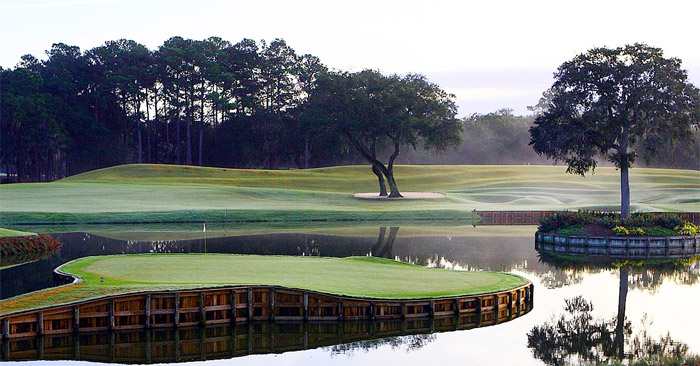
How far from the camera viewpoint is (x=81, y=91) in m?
127

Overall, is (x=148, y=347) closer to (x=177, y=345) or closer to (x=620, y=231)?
(x=177, y=345)

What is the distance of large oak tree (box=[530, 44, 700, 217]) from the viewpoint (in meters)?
51.0

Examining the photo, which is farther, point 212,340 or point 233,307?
point 233,307

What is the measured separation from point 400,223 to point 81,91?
77778 mm

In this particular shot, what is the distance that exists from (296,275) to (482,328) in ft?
27.2

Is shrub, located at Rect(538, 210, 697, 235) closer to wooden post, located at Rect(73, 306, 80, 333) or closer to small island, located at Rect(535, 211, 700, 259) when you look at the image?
small island, located at Rect(535, 211, 700, 259)

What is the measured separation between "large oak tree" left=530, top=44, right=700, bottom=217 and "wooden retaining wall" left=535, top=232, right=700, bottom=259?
4.21 meters

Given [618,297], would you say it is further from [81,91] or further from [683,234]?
[81,91]

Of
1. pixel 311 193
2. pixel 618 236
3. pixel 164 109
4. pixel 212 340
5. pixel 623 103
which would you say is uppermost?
pixel 164 109

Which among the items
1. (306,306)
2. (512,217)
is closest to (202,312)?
(306,306)

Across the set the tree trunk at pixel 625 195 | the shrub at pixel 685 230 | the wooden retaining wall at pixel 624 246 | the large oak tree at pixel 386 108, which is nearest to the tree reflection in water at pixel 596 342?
the wooden retaining wall at pixel 624 246

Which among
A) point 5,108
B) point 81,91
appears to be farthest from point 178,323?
point 81,91

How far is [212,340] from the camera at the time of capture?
2391 cm

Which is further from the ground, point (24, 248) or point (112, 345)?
point (24, 248)
